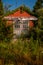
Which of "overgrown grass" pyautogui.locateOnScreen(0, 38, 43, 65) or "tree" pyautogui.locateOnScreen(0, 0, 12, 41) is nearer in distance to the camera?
"overgrown grass" pyautogui.locateOnScreen(0, 38, 43, 65)

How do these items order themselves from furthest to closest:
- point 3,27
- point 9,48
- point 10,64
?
point 3,27 → point 9,48 → point 10,64

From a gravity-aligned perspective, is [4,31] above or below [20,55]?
above

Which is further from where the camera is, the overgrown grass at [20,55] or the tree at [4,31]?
the tree at [4,31]

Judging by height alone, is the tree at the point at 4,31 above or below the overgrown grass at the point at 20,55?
above

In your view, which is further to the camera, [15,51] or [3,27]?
[3,27]

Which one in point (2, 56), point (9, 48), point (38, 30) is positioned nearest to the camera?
point (2, 56)

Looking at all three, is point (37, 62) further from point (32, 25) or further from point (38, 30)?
point (32, 25)

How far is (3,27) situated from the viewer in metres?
12.8

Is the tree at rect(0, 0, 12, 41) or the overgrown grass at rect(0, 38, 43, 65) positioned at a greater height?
the tree at rect(0, 0, 12, 41)

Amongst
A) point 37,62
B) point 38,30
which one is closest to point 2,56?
point 37,62

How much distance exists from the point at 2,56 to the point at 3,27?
13.2 ft

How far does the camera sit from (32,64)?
8.51m

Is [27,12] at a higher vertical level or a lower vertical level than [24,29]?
higher

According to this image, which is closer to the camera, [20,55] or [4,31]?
[20,55]
